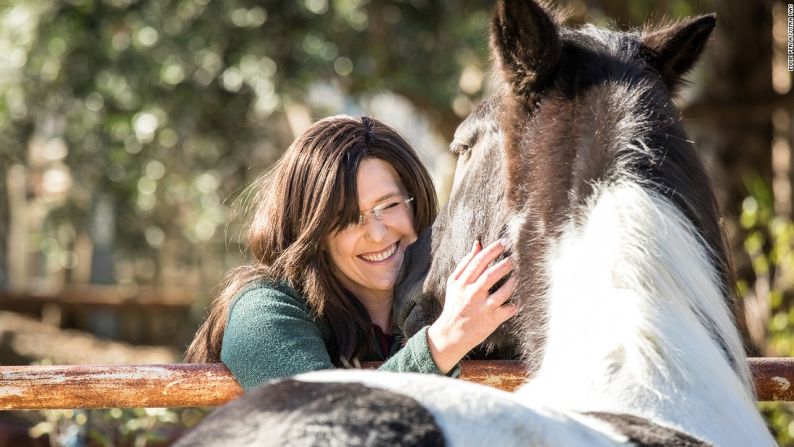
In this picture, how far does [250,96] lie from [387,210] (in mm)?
3824

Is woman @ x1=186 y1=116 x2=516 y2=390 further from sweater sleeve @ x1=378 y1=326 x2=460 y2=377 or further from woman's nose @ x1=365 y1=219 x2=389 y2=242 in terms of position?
sweater sleeve @ x1=378 y1=326 x2=460 y2=377

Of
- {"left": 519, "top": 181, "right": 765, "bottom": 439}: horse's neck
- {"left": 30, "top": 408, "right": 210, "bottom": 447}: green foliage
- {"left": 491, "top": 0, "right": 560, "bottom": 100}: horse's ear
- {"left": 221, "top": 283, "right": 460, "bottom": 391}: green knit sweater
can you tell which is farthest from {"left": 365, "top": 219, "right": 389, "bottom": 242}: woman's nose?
{"left": 30, "top": 408, "right": 210, "bottom": 447}: green foliage

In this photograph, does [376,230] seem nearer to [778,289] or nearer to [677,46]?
[677,46]

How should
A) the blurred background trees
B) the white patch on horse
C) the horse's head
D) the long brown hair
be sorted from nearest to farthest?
1. the white patch on horse
2. the horse's head
3. the long brown hair
4. the blurred background trees

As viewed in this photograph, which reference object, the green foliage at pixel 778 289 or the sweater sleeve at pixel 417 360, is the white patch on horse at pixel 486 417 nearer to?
the sweater sleeve at pixel 417 360

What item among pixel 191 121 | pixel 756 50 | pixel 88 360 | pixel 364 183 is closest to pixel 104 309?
pixel 88 360

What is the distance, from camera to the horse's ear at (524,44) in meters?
1.68

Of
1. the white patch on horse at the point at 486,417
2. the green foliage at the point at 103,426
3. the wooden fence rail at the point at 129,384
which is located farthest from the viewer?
the green foliage at the point at 103,426

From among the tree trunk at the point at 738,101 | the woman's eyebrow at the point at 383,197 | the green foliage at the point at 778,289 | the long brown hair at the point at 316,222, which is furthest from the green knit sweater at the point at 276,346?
the tree trunk at the point at 738,101

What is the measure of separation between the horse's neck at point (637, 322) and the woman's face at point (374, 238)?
0.84 m

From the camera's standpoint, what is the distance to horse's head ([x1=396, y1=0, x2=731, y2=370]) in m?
1.62

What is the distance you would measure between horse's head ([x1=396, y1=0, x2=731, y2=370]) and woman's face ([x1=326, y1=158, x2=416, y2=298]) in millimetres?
436

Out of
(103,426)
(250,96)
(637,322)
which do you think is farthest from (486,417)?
(250,96)

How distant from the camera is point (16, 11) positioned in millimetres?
5695
